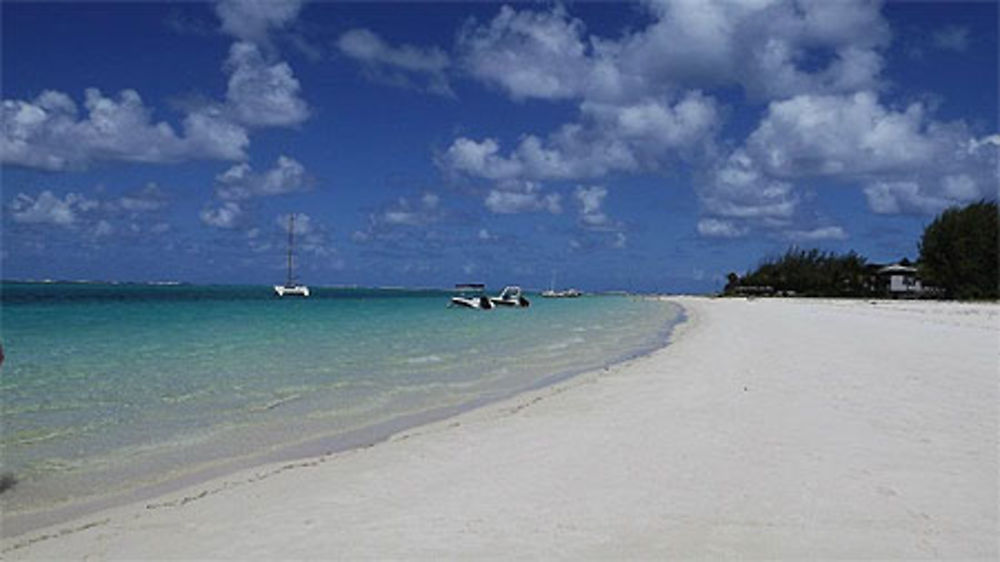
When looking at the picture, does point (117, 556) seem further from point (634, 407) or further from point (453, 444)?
point (634, 407)

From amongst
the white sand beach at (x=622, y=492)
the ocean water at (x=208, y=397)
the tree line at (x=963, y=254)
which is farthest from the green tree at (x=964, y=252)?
the white sand beach at (x=622, y=492)

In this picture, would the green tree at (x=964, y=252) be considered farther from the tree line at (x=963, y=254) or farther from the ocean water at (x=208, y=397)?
the ocean water at (x=208, y=397)

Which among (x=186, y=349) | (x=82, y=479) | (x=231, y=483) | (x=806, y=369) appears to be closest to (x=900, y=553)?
(x=231, y=483)

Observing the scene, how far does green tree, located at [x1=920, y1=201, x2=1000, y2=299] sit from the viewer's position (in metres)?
71.3

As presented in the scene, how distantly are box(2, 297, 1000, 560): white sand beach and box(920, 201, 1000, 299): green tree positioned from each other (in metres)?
71.7

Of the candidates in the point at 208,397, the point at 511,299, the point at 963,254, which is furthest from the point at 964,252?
the point at 208,397

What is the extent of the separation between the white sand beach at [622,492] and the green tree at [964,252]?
71.7 m

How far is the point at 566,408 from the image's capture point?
1017cm

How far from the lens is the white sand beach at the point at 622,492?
4.76 m

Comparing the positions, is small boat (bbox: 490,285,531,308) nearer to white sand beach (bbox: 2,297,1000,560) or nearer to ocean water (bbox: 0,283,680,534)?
ocean water (bbox: 0,283,680,534)

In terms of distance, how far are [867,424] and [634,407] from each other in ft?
9.02

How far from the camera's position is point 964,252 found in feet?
239

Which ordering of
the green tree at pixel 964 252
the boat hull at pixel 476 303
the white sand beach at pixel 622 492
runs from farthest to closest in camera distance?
the green tree at pixel 964 252 < the boat hull at pixel 476 303 < the white sand beach at pixel 622 492

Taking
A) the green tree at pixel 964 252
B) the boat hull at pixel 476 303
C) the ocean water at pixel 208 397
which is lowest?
the ocean water at pixel 208 397
